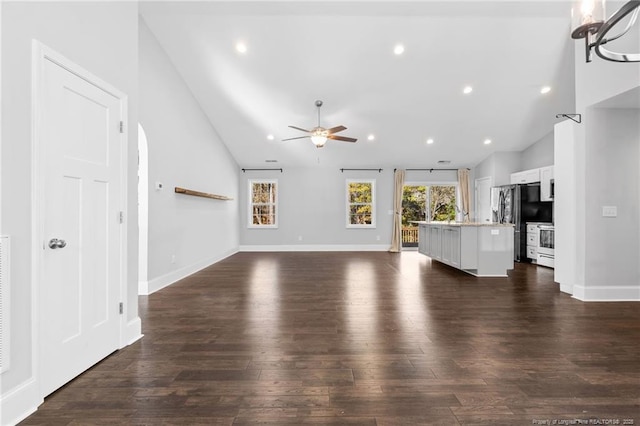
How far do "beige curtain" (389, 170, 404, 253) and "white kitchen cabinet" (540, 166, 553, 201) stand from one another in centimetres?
357

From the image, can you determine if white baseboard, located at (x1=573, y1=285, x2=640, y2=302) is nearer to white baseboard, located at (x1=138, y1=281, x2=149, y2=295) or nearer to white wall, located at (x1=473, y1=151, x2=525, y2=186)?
white wall, located at (x1=473, y1=151, x2=525, y2=186)

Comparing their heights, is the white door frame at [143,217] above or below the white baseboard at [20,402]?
above

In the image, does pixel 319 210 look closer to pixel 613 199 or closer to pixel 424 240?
pixel 424 240

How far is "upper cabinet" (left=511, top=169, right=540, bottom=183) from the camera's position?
700 cm

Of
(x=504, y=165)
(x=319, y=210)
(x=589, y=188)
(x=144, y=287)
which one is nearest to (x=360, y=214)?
(x=319, y=210)

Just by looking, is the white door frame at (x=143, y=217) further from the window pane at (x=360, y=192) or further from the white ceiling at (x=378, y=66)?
the window pane at (x=360, y=192)

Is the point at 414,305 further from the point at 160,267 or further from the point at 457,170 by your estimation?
the point at 457,170

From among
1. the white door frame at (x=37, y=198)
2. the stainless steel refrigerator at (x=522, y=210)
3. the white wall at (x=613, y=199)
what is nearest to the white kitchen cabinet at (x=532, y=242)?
the stainless steel refrigerator at (x=522, y=210)

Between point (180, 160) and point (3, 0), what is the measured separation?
12.6 ft

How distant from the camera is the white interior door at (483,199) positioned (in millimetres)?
8820

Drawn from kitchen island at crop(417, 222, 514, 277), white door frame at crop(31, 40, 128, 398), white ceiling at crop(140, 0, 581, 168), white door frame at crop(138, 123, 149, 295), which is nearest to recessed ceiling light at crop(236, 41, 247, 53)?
white ceiling at crop(140, 0, 581, 168)

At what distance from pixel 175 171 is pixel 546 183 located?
729 cm

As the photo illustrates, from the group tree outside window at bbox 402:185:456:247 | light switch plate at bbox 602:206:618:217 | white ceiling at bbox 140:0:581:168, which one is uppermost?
white ceiling at bbox 140:0:581:168

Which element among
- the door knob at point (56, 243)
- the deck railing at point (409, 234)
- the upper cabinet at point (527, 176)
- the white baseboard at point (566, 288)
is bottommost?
the white baseboard at point (566, 288)
